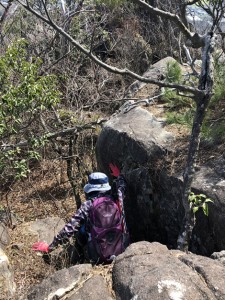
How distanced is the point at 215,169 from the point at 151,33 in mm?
10005

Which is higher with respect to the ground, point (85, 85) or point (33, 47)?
point (33, 47)

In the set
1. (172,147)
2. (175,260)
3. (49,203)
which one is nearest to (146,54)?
(49,203)

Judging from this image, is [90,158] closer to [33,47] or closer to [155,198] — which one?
[33,47]

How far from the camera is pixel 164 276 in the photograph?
2930 mm

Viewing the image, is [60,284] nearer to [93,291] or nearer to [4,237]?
[93,291]

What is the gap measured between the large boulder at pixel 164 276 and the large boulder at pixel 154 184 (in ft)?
3.76

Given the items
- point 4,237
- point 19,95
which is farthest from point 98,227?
point 4,237

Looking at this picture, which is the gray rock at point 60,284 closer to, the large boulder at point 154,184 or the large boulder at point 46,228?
the large boulder at point 154,184

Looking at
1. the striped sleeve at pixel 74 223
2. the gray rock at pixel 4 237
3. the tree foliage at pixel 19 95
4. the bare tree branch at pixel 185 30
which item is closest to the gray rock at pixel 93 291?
the striped sleeve at pixel 74 223

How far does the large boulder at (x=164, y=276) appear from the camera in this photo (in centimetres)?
282

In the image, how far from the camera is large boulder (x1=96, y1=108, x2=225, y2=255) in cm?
445

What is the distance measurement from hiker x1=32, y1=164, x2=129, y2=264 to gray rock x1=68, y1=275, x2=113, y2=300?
118 cm

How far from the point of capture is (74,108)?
8461 mm

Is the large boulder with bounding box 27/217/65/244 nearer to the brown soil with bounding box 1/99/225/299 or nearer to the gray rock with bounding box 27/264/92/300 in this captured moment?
the brown soil with bounding box 1/99/225/299
